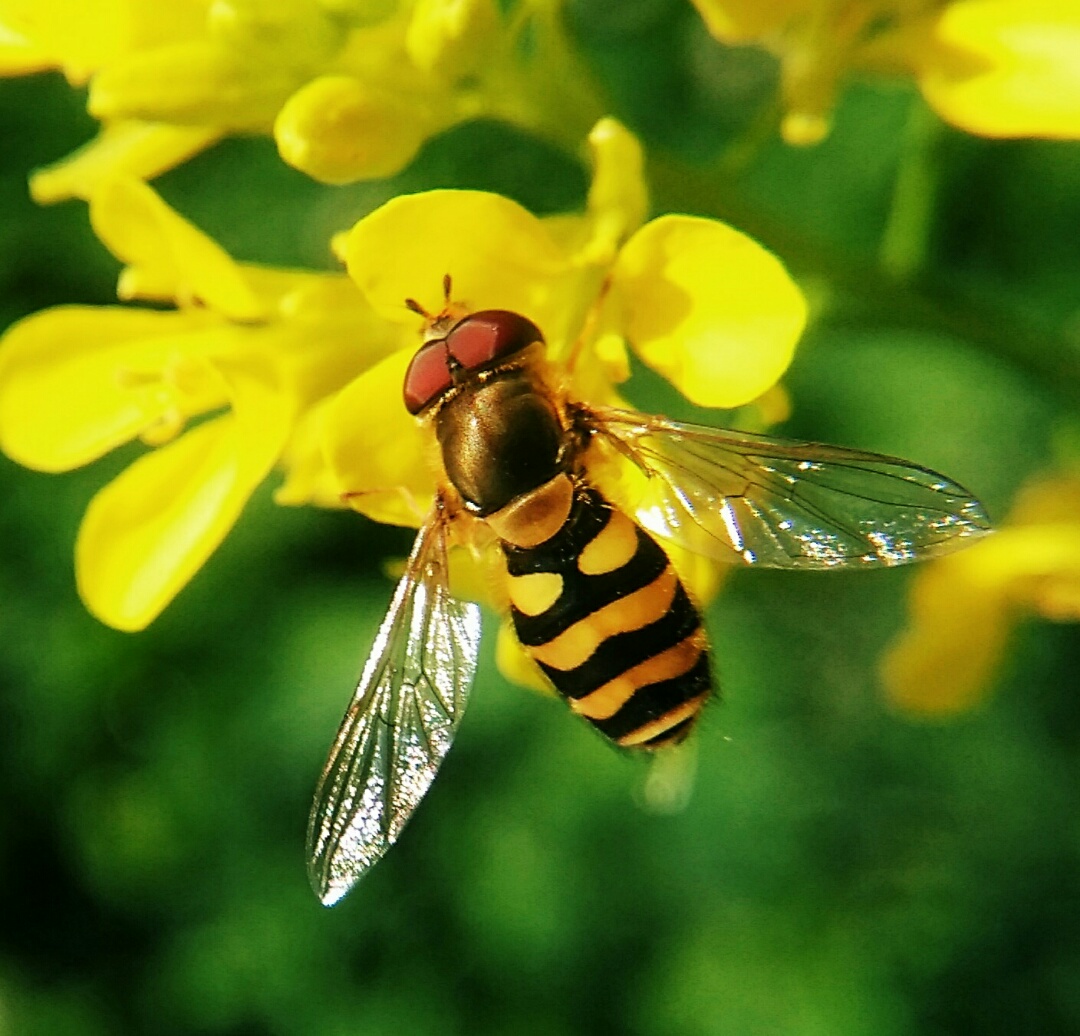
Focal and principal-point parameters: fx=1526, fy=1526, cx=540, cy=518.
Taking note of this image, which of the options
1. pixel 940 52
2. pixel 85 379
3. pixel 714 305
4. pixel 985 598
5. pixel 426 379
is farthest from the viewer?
pixel 985 598

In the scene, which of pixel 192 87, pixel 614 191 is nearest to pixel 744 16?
pixel 614 191

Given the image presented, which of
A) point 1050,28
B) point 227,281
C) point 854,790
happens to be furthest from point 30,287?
point 1050,28

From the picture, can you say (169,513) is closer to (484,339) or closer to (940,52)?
(484,339)

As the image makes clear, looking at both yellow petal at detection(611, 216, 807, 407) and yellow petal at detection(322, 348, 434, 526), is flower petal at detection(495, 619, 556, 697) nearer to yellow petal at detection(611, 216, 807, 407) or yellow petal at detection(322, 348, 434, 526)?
yellow petal at detection(322, 348, 434, 526)

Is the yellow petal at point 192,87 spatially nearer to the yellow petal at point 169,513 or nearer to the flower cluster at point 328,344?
the flower cluster at point 328,344

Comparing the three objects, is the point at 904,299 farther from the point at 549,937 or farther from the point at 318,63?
the point at 549,937

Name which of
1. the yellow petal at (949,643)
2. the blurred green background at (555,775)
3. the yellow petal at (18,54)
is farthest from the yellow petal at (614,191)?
the blurred green background at (555,775)

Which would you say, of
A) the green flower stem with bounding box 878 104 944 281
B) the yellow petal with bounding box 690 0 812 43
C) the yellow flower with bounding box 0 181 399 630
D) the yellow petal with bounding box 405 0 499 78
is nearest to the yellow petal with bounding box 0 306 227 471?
the yellow flower with bounding box 0 181 399 630
